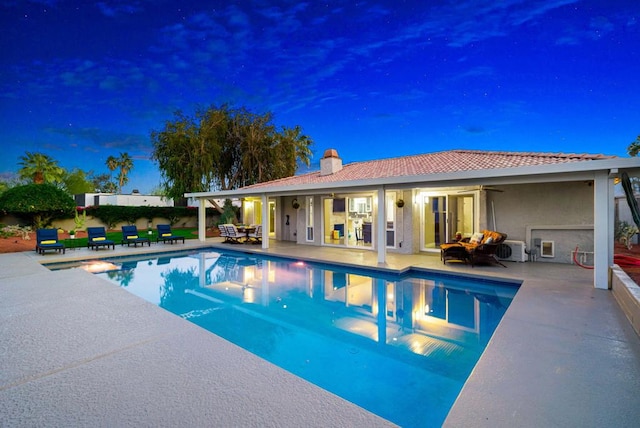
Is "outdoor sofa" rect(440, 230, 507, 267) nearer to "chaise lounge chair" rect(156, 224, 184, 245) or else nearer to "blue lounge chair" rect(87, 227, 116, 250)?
"chaise lounge chair" rect(156, 224, 184, 245)

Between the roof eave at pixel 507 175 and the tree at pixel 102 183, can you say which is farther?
the tree at pixel 102 183

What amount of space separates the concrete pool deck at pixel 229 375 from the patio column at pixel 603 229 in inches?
54.5

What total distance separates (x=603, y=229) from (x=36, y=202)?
23709 millimetres

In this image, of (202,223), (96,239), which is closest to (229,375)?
(96,239)

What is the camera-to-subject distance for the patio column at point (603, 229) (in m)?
6.85

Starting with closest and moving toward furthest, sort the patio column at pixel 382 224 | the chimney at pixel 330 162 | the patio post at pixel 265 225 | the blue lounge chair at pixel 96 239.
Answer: the patio column at pixel 382 224 → the blue lounge chair at pixel 96 239 → the patio post at pixel 265 225 → the chimney at pixel 330 162

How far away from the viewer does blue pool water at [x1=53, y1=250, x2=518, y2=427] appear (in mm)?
3803

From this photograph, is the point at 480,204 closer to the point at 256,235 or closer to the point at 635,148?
the point at 256,235

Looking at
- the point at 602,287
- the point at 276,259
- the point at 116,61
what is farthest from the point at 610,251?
the point at 116,61

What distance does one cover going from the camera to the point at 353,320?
6.12 meters

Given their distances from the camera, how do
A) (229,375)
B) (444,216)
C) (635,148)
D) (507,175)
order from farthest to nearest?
1. (635,148)
2. (444,216)
3. (507,175)
4. (229,375)

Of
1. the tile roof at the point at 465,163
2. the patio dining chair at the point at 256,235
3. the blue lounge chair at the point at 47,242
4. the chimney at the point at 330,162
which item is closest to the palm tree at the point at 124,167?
the blue lounge chair at the point at 47,242

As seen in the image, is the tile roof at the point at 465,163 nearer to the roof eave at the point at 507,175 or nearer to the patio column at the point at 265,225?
the roof eave at the point at 507,175

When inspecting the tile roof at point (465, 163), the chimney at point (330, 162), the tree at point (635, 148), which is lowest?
the tile roof at point (465, 163)
